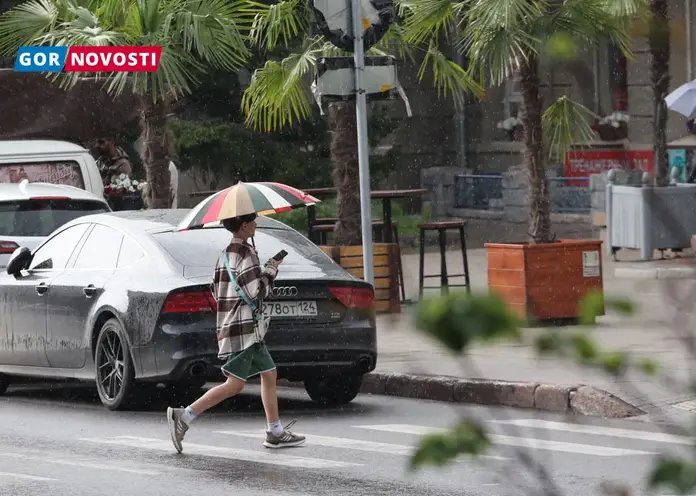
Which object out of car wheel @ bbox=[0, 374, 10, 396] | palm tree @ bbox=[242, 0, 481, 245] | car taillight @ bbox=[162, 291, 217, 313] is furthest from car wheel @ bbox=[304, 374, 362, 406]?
palm tree @ bbox=[242, 0, 481, 245]

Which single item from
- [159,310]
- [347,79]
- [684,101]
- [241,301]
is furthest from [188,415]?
[684,101]

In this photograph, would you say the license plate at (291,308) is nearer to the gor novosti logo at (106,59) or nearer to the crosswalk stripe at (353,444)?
the crosswalk stripe at (353,444)

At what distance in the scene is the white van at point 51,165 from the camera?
17.3m

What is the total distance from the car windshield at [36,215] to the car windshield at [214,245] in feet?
13.1

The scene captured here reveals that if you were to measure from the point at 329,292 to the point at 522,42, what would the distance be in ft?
15.4

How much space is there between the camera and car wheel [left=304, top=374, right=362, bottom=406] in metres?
10.7

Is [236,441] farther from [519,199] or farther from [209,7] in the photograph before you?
[519,199]

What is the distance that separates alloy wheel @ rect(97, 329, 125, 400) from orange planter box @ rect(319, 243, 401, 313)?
508 centimetres

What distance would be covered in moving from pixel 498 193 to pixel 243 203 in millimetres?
22129

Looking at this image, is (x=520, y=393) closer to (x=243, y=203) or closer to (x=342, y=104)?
(x=243, y=203)

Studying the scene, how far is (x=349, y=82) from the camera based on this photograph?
12.6m

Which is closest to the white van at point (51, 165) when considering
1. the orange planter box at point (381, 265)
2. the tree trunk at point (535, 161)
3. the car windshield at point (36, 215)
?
the car windshield at point (36, 215)

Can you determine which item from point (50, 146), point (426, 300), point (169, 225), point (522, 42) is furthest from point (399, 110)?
point (426, 300)

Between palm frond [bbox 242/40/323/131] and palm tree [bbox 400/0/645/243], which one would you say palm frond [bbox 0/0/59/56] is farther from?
palm tree [bbox 400/0/645/243]
